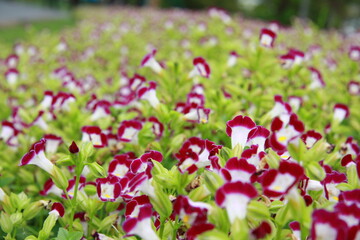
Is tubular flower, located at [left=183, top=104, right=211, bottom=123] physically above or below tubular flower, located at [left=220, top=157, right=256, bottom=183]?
below

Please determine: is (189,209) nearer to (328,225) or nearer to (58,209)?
(328,225)

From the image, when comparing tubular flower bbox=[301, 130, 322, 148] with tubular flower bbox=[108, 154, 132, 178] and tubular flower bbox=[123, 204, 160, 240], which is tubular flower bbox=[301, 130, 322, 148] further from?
tubular flower bbox=[123, 204, 160, 240]

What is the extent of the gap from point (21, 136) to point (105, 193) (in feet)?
3.09

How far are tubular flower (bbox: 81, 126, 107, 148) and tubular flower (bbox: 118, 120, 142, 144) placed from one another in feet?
0.24

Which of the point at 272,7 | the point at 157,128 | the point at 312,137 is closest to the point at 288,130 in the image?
the point at 312,137

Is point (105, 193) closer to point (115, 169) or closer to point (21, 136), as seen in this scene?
point (115, 169)

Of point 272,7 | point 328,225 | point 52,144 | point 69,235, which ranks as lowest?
point 272,7

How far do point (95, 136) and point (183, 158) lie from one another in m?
0.56

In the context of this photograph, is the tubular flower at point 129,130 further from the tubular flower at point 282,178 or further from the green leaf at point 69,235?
the tubular flower at point 282,178

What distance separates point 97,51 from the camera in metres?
5.43

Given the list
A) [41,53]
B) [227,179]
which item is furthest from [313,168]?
[41,53]

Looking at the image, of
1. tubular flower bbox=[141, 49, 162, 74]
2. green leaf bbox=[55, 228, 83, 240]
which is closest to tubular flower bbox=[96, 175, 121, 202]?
green leaf bbox=[55, 228, 83, 240]

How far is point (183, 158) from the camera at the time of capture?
1.34 m

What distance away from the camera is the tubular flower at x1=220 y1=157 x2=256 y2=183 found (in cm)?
101
